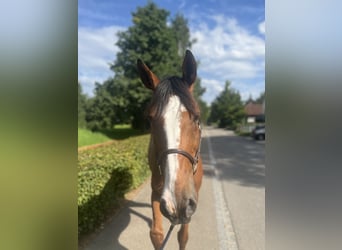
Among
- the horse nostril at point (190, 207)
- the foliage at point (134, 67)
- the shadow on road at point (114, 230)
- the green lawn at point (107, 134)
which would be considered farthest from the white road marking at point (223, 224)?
the green lawn at point (107, 134)

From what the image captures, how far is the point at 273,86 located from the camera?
1.21 meters

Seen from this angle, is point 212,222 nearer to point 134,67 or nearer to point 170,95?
point 170,95

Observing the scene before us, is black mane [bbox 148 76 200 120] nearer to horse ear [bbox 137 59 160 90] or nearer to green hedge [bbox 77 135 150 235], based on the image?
horse ear [bbox 137 59 160 90]

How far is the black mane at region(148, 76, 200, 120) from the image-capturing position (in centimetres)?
172

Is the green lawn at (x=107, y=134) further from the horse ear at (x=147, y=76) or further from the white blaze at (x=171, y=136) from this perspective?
the white blaze at (x=171, y=136)

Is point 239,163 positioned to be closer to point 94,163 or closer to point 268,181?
point 94,163

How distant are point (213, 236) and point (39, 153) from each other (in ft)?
11.9

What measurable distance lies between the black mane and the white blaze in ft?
0.11

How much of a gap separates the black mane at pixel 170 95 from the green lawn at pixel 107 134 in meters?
19.0

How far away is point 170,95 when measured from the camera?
173 cm

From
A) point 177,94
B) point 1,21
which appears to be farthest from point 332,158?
point 1,21

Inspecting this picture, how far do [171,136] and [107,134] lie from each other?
982 inches

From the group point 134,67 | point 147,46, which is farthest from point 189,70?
point 134,67

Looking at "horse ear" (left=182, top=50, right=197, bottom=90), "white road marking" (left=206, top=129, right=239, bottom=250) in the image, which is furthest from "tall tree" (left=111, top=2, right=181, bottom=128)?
"horse ear" (left=182, top=50, right=197, bottom=90)
